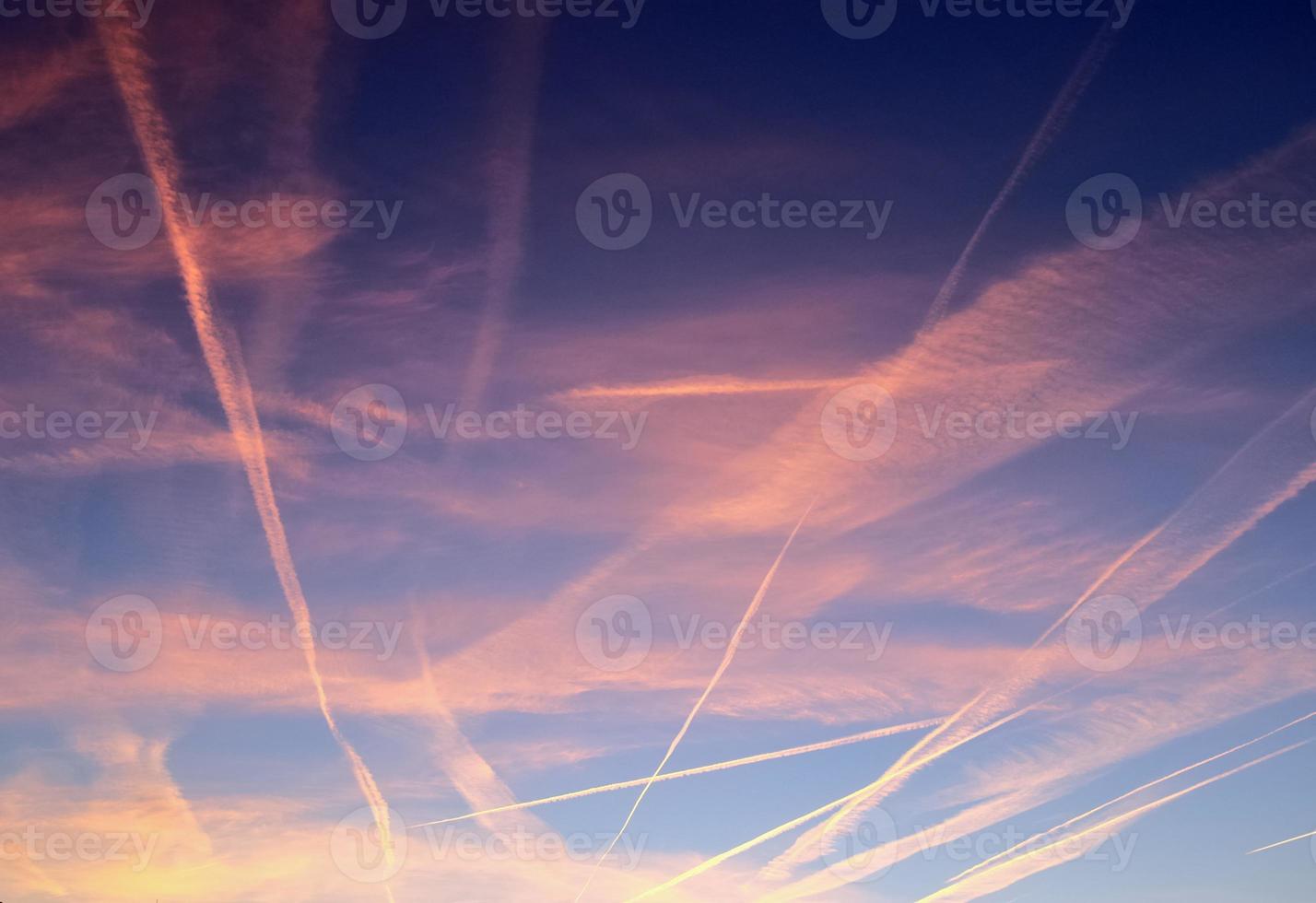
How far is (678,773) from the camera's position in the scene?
52844 millimetres

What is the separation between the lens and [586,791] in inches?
2008

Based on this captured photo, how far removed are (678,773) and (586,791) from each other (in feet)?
20.4
